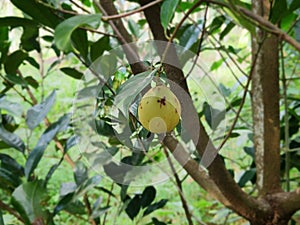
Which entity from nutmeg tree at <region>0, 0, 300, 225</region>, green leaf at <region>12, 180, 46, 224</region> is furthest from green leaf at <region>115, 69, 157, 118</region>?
green leaf at <region>12, 180, 46, 224</region>

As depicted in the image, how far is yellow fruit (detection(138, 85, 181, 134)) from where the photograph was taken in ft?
0.90

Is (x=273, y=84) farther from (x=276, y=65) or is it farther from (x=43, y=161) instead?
(x=43, y=161)

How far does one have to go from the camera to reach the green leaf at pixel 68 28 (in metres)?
0.35

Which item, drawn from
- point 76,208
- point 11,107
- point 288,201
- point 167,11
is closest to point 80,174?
point 76,208

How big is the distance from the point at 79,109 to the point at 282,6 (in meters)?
0.32

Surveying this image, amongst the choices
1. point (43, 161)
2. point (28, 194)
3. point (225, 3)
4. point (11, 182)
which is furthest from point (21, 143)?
point (43, 161)

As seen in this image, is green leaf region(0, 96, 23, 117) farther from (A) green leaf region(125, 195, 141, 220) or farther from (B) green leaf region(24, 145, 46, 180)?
(A) green leaf region(125, 195, 141, 220)

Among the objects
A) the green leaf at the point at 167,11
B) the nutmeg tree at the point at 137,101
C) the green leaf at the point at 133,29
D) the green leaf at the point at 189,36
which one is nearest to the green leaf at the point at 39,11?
the nutmeg tree at the point at 137,101

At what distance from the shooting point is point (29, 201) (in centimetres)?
69

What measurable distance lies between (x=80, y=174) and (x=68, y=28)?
1.83 ft

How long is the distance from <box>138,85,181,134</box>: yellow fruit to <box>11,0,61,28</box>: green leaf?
1.17ft

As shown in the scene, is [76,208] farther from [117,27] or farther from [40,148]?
[117,27]

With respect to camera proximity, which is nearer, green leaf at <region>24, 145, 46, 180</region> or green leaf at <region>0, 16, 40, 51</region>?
green leaf at <region>0, 16, 40, 51</region>

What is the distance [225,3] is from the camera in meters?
0.45
